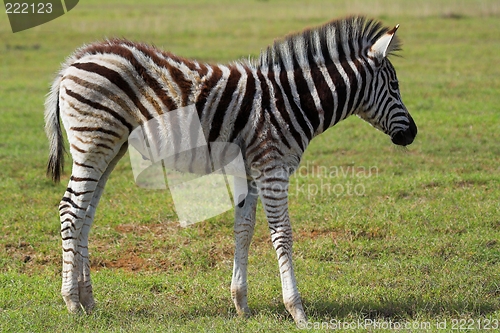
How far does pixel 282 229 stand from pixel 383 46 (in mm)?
2041

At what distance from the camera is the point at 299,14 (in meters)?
30.5

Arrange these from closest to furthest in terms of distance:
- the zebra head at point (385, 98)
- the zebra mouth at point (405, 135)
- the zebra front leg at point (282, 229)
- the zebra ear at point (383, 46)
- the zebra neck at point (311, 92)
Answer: the zebra front leg at point (282, 229) < the zebra neck at point (311, 92) < the zebra ear at point (383, 46) < the zebra head at point (385, 98) < the zebra mouth at point (405, 135)

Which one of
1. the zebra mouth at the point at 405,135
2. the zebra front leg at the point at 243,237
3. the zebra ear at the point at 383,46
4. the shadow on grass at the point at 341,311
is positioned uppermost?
the zebra ear at the point at 383,46

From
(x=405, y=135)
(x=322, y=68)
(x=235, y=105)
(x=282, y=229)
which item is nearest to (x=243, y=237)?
(x=282, y=229)

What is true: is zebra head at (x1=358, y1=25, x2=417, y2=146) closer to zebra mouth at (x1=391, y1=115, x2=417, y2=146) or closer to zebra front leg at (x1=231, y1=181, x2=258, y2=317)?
zebra mouth at (x1=391, y1=115, x2=417, y2=146)

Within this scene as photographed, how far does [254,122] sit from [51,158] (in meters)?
2.11

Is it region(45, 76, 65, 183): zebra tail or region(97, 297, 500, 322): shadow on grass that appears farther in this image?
region(45, 76, 65, 183): zebra tail

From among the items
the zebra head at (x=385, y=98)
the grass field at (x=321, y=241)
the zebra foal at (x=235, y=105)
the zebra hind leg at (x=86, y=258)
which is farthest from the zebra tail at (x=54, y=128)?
the zebra head at (x=385, y=98)

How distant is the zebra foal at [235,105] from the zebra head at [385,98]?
0.02 metres

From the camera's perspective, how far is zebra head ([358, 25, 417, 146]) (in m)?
6.25

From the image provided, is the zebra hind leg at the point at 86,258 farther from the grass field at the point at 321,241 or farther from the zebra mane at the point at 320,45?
the zebra mane at the point at 320,45

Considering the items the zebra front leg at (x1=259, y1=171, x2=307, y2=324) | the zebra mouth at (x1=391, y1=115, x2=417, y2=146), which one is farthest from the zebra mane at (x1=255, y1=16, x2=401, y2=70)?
the zebra front leg at (x1=259, y1=171, x2=307, y2=324)

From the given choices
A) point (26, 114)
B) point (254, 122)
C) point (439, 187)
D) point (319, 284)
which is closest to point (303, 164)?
point (439, 187)

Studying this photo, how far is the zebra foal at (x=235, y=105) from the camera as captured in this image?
585cm
